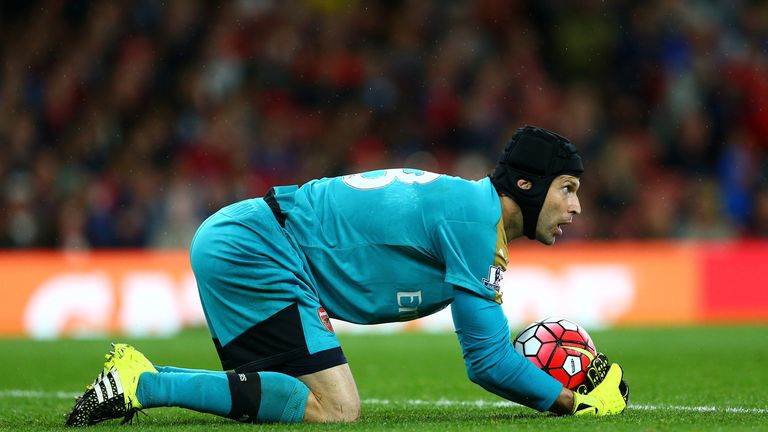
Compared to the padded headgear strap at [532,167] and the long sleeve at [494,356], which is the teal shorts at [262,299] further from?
the padded headgear strap at [532,167]

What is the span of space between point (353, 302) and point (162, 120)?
1113 centimetres

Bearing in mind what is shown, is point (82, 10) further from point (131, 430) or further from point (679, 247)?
point (131, 430)

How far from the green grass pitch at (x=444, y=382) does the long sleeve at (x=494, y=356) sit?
14 centimetres

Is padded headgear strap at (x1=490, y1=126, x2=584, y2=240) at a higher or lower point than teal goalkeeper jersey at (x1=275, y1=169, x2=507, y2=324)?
higher

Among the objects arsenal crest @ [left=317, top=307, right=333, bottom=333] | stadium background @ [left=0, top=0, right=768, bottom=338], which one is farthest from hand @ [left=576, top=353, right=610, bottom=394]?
stadium background @ [left=0, top=0, right=768, bottom=338]

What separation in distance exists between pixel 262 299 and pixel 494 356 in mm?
1050

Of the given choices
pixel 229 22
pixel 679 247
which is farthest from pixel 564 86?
pixel 229 22

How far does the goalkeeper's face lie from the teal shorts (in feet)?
3.45

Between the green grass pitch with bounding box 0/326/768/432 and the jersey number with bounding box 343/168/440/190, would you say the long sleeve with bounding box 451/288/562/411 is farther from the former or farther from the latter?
the jersey number with bounding box 343/168/440/190

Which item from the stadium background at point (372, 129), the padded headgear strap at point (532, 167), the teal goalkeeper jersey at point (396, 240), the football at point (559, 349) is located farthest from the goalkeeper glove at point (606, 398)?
the stadium background at point (372, 129)

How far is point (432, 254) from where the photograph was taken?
515 centimetres

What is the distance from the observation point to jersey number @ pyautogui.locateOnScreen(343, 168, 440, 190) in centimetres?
527

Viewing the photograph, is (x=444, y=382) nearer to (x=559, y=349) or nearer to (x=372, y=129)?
(x=559, y=349)

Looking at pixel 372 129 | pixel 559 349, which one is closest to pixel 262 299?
pixel 559 349
